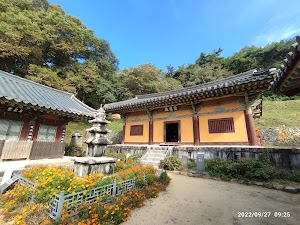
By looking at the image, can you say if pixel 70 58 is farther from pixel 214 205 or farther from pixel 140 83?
pixel 214 205

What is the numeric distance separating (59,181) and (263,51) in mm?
49101

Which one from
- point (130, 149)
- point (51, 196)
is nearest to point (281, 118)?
point (130, 149)

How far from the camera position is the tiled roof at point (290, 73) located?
3.10m

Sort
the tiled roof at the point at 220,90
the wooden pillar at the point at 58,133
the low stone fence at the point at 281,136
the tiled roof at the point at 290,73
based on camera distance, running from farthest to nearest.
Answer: the low stone fence at the point at 281,136 < the wooden pillar at the point at 58,133 < the tiled roof at the point at 220,90 < the tiled roof at the point at 290,73

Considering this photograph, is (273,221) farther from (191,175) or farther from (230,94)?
(230,94)

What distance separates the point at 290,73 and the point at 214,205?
4.17 metres

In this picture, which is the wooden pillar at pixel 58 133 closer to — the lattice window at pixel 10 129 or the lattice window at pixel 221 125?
the lattice window at pixel 10 129

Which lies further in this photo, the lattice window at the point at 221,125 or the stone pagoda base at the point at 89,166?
the lattice window at the point at 221,125

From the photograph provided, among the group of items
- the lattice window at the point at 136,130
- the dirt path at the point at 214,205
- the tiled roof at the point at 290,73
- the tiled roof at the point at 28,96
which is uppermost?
the tiled roof at the point at 28,96

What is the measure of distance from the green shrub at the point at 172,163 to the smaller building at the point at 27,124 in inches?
248

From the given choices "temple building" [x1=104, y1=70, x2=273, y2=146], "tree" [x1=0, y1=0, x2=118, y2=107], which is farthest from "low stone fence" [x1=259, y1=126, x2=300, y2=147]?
"tree" [x1=0, y1=0, x2=118, y2=107]

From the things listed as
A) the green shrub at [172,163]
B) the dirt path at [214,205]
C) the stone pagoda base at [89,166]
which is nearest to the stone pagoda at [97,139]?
the stone pagoda base at [89,166]

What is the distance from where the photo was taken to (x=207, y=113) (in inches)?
402

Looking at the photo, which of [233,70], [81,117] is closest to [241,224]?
[81,117]
